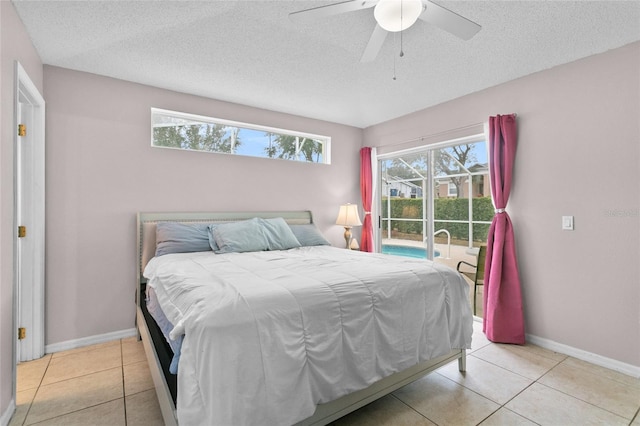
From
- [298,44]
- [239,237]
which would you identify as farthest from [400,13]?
[239,237]

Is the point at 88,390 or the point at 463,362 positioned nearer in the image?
the point at 88,390

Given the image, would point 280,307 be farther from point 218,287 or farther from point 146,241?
point 146,241

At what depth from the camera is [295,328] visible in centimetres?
144

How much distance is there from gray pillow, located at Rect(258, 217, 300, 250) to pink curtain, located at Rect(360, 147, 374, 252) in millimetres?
1607

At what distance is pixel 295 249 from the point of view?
3225mm

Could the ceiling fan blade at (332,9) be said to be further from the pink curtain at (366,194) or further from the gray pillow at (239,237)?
the pink curtain at (366,194)

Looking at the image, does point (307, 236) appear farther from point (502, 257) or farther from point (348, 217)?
point (502, 257)

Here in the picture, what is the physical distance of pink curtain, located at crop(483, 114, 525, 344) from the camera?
2898mm

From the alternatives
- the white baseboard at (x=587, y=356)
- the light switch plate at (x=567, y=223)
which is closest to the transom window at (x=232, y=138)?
the light switch plate at (x=567, y=223)

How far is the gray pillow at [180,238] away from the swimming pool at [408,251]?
272 cm

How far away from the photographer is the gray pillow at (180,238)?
2.79 m

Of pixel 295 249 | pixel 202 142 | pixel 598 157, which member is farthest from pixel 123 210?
pixel 598 157

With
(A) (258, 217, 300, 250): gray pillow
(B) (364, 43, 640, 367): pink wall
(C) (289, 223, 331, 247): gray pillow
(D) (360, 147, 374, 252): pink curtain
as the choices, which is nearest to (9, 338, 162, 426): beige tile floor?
(A) (258, 217, 300, 250): gray pillow

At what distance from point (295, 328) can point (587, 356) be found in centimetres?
267
